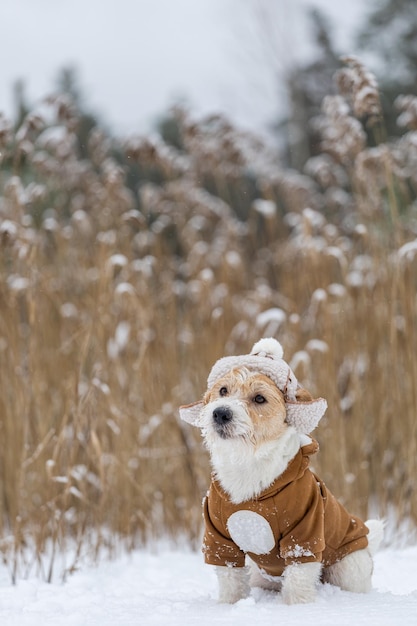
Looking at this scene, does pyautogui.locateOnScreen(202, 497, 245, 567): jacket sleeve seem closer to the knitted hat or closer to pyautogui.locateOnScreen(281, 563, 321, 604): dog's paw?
pyautogui.locateOnScreen(281, 563, 321, 604): dog's paw

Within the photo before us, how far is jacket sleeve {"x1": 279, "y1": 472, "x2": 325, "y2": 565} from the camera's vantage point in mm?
1787

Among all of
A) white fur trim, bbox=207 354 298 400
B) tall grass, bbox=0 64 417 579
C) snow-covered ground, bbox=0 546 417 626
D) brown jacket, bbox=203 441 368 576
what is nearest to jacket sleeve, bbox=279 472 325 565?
brown jacket, bbox=203 441 368 576

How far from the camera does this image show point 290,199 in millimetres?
4617

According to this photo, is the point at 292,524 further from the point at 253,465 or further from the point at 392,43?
the point at 392,43

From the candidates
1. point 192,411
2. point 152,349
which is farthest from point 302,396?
point 152,349

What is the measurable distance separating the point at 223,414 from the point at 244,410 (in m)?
0.06

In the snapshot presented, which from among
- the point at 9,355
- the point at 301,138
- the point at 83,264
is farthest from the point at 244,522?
the point at 301,138

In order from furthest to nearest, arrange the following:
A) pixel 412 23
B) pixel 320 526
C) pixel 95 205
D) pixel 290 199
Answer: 1. pixel 412 23
2. pixel 290 199
3. pixel 95 205
4. pixel 320 526

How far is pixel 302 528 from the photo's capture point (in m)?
1.79

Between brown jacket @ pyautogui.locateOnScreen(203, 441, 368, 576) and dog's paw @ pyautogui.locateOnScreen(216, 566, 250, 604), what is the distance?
2 centimetres

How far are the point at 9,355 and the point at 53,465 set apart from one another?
1.83ft

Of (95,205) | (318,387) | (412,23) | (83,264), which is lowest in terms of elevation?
(318,387)

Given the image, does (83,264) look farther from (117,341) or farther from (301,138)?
(301,138)

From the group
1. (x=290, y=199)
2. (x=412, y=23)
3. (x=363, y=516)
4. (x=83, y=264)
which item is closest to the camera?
(x=363, y=516)
